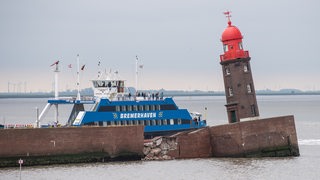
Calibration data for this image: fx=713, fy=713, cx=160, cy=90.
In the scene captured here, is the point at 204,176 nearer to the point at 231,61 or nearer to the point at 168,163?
the point at 168,163

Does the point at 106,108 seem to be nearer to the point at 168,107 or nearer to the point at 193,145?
the point at 168,107

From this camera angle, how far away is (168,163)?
57781mm

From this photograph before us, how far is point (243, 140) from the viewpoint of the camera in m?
58.9

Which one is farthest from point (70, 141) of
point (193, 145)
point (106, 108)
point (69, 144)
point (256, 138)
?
point (256, 138)

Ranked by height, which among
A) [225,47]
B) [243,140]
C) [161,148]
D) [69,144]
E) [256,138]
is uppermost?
[225,47]

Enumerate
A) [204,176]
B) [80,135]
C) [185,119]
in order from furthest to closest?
[185,119], [80,135], [204,176]

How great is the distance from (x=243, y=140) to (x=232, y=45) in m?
10.5

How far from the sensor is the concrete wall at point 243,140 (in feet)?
194

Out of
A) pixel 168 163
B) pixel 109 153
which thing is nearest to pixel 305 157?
pixel 168 163

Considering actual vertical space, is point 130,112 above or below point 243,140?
above

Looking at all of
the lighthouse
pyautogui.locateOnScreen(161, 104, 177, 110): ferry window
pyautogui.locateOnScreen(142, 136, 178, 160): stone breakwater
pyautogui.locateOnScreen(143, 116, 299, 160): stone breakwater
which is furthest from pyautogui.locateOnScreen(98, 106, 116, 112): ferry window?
the lighthouse

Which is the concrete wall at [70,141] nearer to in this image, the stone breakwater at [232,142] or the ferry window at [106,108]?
the stone breakwater at [232,142]

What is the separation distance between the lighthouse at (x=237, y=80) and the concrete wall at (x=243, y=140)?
485 centimetres

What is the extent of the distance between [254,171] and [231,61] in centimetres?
1435
